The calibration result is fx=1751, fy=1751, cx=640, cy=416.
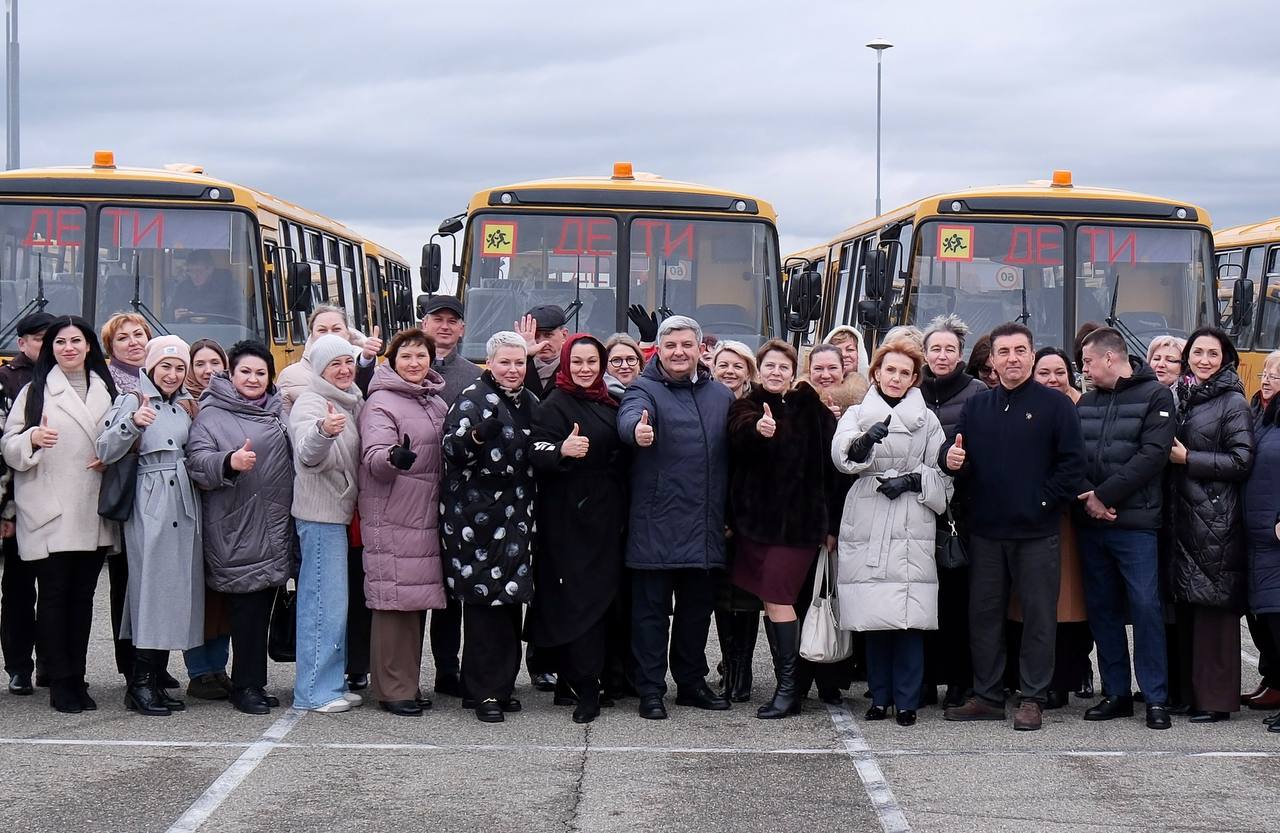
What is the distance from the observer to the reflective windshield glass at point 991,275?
13.5m

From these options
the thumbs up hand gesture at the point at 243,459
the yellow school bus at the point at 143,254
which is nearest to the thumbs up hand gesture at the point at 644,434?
the thumbs up hand gesture at the point at 243,459

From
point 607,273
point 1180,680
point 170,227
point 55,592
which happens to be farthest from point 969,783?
point 170,227

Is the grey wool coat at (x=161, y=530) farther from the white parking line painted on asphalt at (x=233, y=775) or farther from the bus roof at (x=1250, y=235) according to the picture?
the bus roof at (x=1250, y=235)

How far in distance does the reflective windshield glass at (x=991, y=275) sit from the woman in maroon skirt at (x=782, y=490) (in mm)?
5889

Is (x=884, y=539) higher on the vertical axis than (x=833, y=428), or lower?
lower

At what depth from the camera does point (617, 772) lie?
6723mm

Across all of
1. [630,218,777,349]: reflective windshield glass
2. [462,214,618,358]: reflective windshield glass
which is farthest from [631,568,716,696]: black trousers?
[630,218,777,349]: reflective windshield glass

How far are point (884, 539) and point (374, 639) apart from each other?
7.60 feet

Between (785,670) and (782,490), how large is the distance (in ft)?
2.70

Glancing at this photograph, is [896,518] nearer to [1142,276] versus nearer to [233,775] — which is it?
[233,775]

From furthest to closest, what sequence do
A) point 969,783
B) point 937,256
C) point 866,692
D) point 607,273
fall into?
point 937,256
point 607,273
point 866,692
point 969,783

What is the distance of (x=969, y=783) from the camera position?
21.6 ft

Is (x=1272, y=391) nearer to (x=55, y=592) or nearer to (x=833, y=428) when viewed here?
(x=833, y=428)

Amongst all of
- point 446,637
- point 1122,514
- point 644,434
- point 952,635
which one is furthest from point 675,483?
point 1122,514
